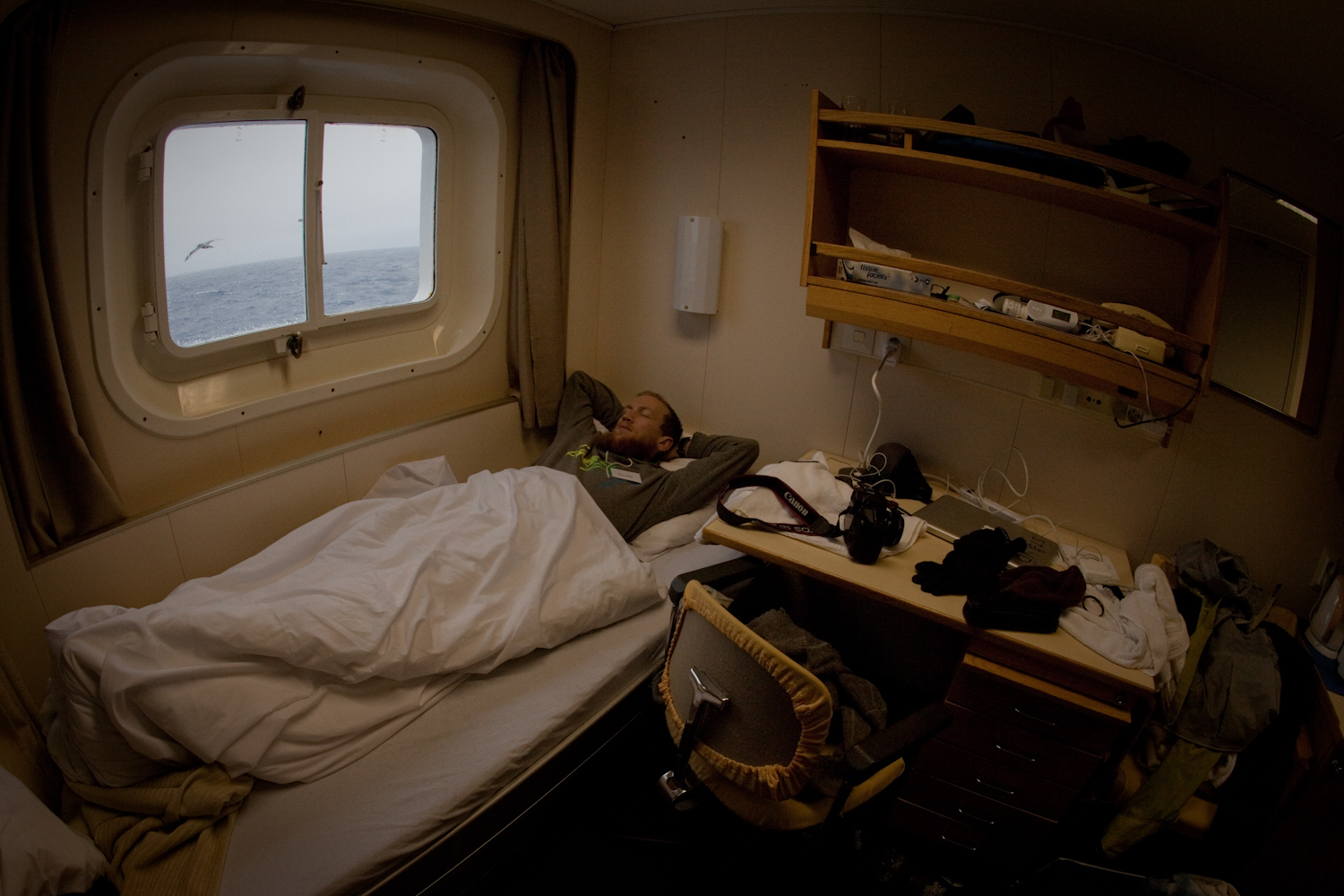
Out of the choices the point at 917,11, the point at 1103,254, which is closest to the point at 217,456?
the point at 917,11

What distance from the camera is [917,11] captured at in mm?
2092

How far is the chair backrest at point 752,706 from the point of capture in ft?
3.90

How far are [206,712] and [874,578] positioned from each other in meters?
1.51

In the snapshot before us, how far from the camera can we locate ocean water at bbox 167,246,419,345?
1.95m

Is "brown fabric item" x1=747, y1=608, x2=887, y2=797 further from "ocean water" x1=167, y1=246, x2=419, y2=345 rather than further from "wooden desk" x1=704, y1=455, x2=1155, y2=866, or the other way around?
"ocean water" x1=167, y1=246, x2=419, y2=345

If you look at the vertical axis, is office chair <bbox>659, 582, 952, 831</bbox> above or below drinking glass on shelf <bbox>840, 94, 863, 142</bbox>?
below

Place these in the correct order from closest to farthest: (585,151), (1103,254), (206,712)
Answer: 1. (206,712)
2. (1103,254)
3. (585,151)

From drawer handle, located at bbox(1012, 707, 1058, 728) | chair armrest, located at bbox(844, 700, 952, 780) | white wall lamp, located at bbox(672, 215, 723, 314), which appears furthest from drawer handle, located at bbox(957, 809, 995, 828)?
white wall lamp, located at bbox(672, 215, 723, 314)

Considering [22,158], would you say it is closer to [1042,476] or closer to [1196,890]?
[1042,476]

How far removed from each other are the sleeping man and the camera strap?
1.08 feet

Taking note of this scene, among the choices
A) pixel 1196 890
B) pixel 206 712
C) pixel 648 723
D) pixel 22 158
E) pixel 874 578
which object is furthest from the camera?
pixel 648 723

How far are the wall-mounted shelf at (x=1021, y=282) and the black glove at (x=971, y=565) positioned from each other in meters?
0.48

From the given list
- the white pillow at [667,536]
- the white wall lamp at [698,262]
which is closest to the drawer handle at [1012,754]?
the white pillow at [667,536]

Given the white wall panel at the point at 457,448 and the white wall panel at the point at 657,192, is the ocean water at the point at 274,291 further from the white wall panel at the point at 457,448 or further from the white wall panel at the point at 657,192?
the white wall panel at the point at 657,192
